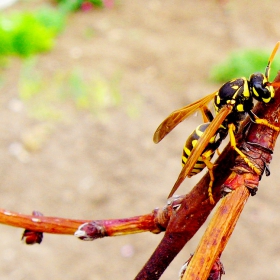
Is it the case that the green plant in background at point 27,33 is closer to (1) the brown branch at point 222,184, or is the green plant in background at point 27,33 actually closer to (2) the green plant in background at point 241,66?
(2) the green plant in background at point 241,66

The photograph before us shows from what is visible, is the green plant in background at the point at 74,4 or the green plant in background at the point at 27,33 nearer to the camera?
the green plant in background at the point at 27,33

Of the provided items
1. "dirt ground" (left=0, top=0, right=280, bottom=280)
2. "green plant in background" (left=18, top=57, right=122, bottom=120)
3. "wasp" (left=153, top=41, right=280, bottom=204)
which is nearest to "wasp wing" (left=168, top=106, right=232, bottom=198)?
"wasp" (left=153, top=41, right=280, bottom=204)

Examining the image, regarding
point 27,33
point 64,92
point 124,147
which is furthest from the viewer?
point 27,33

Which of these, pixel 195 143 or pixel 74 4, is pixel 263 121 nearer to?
pixel 195 143

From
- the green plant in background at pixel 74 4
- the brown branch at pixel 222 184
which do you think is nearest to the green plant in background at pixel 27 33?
the green plant in background at pixel 74 4

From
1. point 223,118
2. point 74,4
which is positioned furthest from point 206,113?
point 74,4

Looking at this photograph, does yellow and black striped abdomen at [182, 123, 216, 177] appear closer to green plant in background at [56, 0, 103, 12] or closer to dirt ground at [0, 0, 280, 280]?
dirt ground at [0, 0, 280, 280]
